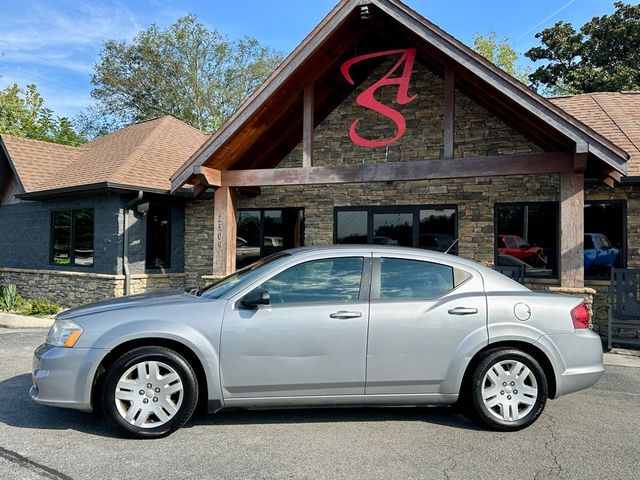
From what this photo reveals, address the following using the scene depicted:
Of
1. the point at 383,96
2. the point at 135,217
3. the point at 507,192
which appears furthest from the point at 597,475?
the point at 135,217

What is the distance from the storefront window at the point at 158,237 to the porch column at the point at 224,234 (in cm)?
332

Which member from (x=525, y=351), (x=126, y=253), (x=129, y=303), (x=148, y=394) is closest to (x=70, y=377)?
(x=148, y=394)

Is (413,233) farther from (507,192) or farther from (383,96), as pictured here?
(383,96)

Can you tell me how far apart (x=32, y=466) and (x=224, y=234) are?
5.93 meters

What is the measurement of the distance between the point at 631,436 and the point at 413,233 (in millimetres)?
6555

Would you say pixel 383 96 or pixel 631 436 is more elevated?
pixel 383 96

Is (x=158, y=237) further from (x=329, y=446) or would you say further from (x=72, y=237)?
(x=329, y=446)

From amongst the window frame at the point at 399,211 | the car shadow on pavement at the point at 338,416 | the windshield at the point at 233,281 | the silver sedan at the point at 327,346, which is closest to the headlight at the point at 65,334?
the silver sedan at the point at 327,346

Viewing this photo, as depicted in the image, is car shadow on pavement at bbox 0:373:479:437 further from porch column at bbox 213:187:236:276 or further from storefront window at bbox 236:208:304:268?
storefront window at bbox 236:208:304:268

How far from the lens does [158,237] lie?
1202cm

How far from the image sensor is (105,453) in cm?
364

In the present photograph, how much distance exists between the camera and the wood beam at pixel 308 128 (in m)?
8.55

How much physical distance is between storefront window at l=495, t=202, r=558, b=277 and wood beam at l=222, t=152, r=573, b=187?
2.37 metres

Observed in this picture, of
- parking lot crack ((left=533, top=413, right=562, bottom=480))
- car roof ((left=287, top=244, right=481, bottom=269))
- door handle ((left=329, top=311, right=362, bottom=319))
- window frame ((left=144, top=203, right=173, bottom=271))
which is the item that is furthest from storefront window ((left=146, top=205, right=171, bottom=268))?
parking lot crack ((left=533, top=413, right=562, bottom=480))
